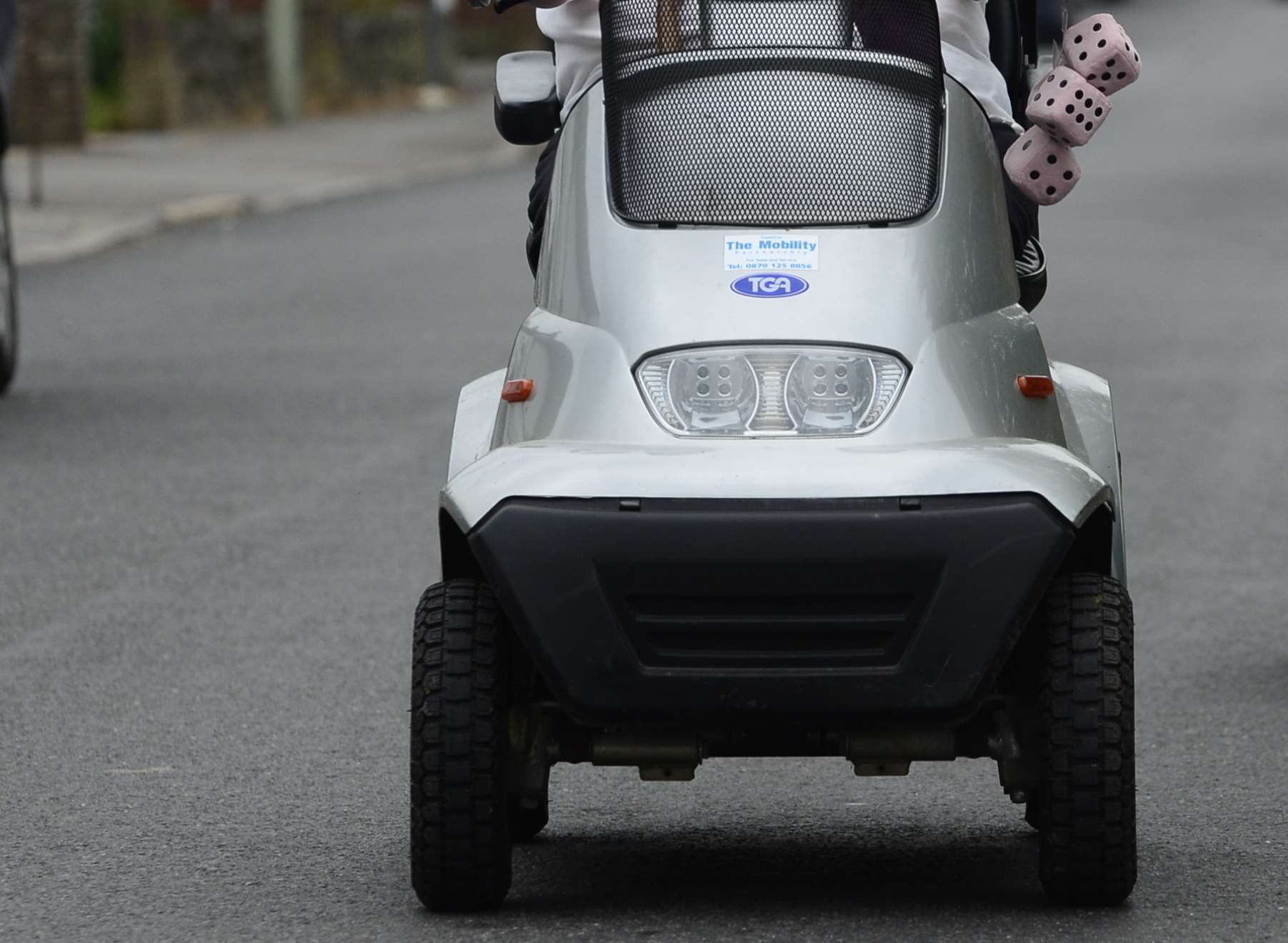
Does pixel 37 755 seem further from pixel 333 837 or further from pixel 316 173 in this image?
pixel 316 173

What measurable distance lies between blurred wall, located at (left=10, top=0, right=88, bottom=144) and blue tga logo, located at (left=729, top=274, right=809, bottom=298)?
21.4 metres

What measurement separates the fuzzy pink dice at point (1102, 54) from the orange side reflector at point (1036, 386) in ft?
1.85

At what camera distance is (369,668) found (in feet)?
24.2

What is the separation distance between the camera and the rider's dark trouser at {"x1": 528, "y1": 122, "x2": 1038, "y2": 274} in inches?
209

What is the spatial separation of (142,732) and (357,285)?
36.9 ft

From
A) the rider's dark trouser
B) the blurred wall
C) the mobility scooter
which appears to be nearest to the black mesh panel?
the mobility scooter

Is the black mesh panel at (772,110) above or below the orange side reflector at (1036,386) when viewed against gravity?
above

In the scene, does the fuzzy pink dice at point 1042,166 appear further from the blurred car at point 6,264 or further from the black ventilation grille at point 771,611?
the blurred car at point 6,264

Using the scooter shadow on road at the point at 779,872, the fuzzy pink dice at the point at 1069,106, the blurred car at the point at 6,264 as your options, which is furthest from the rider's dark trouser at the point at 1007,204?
the blurred car at the point at 6,264

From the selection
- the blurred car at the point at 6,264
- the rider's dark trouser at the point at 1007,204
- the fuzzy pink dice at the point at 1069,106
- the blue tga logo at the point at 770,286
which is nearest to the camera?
the blue tga logo at the point at 770,286

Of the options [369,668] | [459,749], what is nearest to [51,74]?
[369,668]

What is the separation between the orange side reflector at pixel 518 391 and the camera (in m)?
4.98

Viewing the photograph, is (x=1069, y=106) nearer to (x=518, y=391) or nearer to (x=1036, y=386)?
(x=1036, y=386)

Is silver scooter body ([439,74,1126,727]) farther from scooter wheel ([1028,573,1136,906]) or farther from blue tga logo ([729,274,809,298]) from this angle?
scooter wheel ([1028,573,1136,906])
